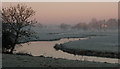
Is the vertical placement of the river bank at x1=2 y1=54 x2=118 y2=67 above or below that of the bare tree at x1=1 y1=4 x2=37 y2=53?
below

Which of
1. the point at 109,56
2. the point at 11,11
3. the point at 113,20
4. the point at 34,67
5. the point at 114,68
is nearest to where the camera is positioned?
the point at 34,67

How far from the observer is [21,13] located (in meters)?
33.6

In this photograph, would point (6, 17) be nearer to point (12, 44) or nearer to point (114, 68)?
point (12, 44)

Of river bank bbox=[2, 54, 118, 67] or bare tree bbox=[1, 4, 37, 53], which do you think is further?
bare tree bbox=[1, 4, 37, 53]

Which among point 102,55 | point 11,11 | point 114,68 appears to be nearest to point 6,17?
point 11,11

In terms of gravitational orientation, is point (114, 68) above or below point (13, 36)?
below

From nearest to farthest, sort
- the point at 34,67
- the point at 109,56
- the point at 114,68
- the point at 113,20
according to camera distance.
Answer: the point at 34,67, the point at 114,68, the point at 109,56, the point at 113,20

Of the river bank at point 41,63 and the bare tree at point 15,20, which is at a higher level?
the bare tree at point 15,20

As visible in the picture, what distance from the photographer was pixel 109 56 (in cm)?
3900

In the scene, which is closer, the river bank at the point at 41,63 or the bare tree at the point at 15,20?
the river bank at the point at 41,63

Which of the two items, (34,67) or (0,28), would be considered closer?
(34,67)

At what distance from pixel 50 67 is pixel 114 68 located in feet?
15.7

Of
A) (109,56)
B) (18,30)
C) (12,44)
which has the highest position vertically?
(18,30)

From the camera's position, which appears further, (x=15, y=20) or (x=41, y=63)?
(x=15, y=20)
